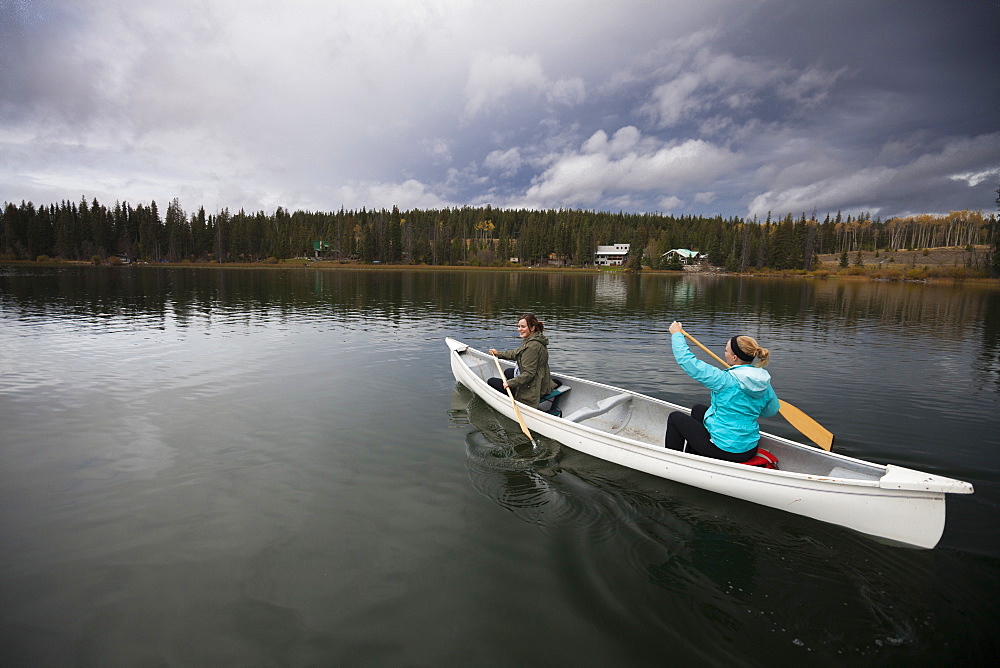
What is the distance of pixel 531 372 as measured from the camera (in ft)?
33.2

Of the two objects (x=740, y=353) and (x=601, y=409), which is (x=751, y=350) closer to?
(x=740, y=353)

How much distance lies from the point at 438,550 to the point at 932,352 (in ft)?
76.5

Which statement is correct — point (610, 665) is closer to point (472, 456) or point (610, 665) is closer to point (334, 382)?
point (472, 456)

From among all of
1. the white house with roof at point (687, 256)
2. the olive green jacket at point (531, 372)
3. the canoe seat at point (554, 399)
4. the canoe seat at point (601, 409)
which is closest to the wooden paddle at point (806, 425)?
the canoe seat at point (601, 409)

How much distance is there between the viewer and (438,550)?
239 inches

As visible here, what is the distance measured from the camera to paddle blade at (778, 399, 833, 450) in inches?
314

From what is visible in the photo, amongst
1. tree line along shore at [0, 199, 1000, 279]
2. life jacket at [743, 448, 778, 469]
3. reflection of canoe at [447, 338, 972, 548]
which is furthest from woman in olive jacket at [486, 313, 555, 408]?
tree line along shore at [0, 199, 1000, 279]

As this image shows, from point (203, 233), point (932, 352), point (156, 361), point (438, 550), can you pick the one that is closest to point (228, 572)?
point (438, 550)

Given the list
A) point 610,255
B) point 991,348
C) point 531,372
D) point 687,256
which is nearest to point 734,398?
point 531,372

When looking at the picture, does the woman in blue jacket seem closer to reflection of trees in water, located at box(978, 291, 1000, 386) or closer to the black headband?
the black headband

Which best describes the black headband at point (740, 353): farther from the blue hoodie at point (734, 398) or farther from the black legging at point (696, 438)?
the black legging at point (696, 438)

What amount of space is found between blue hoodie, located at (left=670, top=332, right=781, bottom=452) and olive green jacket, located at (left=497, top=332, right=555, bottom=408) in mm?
3586

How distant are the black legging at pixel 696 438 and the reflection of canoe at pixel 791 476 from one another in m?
0.20

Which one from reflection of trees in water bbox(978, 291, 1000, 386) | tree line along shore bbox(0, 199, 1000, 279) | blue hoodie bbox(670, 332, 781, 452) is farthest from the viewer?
tree line along shore bbox(0, 199, 1000, 279)
